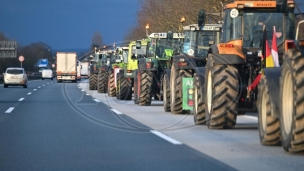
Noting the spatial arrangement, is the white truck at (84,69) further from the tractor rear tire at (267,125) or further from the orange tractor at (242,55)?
the tractor rear tire at (267,125)

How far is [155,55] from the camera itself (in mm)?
28625

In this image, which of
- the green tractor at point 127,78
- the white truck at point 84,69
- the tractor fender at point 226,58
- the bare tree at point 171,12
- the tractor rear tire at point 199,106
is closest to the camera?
the tractor fender at point 226,58

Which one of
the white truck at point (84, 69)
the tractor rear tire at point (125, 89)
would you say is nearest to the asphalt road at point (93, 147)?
the tractor rear tire at point (125, 89)

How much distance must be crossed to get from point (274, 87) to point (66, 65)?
65627 millimetres

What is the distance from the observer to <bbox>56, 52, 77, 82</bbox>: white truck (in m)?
76.6

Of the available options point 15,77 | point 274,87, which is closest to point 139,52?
point 274,87

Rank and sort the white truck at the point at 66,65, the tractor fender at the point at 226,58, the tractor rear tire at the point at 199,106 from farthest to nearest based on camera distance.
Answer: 1. the white truck at the point at 66,65
2. the tractor rear tire at the point at 199,106
3. the tractor fender at the point at 226,58

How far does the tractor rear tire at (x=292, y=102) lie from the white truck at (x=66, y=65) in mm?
65419

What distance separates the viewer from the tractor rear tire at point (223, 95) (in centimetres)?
1622

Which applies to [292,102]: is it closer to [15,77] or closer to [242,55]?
[242,55]

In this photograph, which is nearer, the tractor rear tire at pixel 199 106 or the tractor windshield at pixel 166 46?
the tractor rear tire at pixel 199 106

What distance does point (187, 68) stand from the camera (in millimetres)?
22281

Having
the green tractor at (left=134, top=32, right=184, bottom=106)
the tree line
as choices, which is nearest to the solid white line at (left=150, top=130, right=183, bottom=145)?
the green tractor at (left=134, top=32, right=184, bottom=106)

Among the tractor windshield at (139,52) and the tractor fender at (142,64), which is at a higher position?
the tractor windshield at (139,52)
